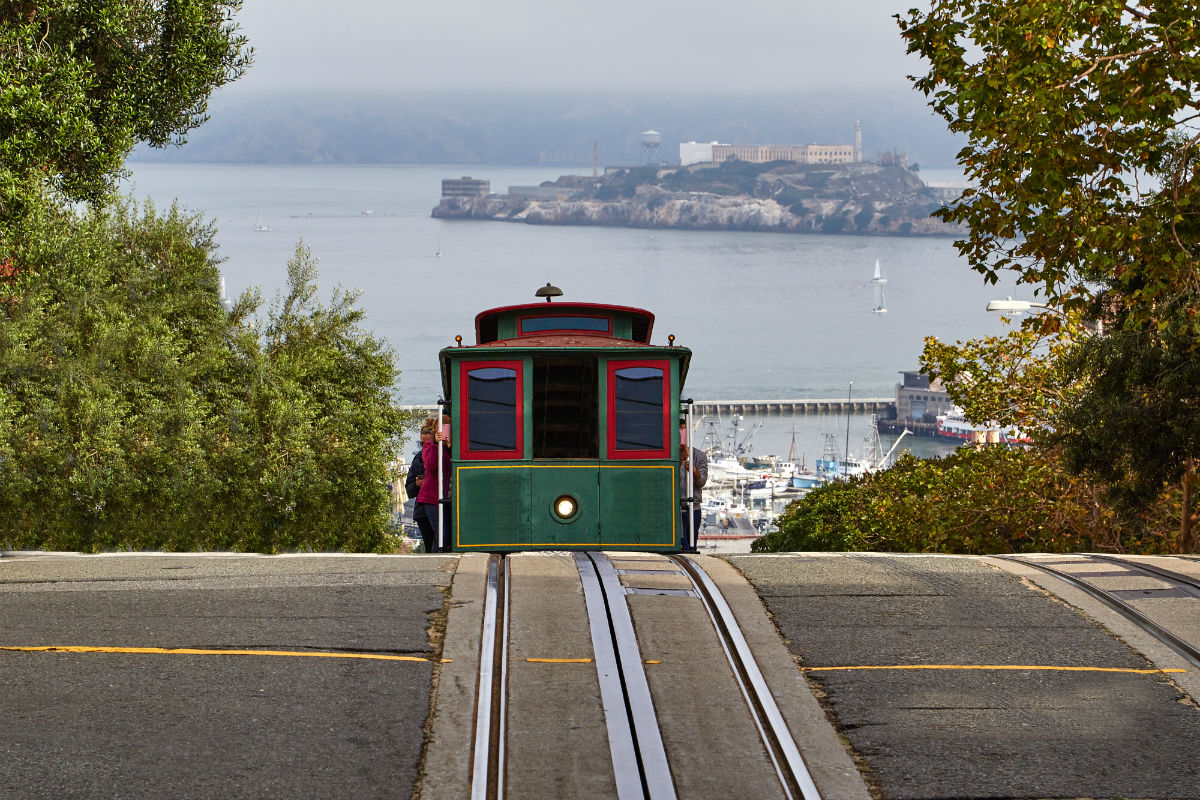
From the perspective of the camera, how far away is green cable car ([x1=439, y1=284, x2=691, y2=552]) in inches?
542

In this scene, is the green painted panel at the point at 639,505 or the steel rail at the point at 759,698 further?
the green painted panel at the point at 639,505

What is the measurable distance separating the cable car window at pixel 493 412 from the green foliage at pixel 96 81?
20.9 feet

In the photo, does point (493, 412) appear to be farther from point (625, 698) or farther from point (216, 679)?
A: point (625, 698)

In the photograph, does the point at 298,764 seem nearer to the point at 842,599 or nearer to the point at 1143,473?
the point at 842,599

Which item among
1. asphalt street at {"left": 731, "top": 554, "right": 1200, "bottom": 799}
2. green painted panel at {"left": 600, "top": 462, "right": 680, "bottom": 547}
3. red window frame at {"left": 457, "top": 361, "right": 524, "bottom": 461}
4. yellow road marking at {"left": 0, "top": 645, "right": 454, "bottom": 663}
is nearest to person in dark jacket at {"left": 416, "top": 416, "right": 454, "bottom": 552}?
red window frame at {"left": 457, "top": 361, "right": 524, "bottom": 461}

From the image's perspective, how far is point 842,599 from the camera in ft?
32.8

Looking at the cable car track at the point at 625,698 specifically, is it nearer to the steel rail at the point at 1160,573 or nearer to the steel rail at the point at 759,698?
the steel rail at the point at 759,698

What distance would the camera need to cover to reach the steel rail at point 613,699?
6.47 meters

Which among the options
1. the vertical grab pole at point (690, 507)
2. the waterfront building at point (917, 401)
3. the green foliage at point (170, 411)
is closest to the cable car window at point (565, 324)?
the vertical grab pole at point (690, 507)

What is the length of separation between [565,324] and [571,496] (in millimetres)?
2183

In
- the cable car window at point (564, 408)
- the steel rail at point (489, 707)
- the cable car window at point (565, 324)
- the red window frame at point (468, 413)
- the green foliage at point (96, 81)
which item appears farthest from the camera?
the green foliage at point (96, 81)

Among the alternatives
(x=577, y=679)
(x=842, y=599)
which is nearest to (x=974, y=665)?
(x=842, y=599)

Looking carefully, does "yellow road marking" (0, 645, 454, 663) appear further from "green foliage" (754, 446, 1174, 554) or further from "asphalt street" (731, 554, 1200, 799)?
"green foliage" (754, 446, 1174, 554)

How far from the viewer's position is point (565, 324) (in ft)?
48.8
